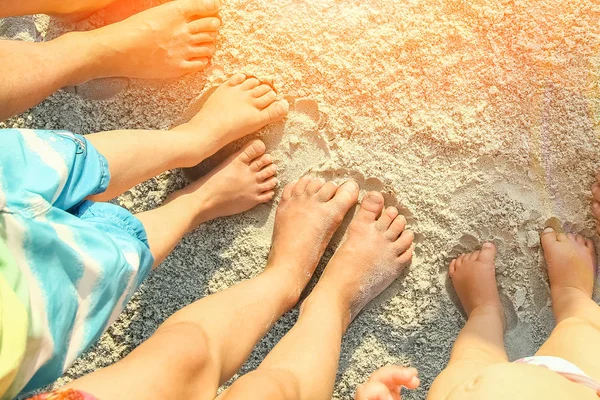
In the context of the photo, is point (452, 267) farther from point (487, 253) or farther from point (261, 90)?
point (261, 90)

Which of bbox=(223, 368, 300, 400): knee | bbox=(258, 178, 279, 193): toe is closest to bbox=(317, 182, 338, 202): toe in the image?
bbox=(258, 178, 279, 193): toe

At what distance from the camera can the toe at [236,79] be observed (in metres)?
1.40

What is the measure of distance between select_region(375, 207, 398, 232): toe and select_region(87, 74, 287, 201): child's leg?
356 mm

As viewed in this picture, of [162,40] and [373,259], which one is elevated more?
[162,40]

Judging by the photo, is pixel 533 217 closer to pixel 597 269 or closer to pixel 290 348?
pixel 597 269

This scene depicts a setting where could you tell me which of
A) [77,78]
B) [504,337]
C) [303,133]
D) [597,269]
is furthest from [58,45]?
[597,269]

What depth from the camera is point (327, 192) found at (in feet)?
4.59

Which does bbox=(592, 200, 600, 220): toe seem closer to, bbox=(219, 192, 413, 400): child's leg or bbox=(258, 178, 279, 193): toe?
bbox=(219, 192, 413, 400): child's leg

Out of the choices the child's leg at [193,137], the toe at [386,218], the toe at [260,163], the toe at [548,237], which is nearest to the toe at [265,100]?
the child's leg at [193,137]

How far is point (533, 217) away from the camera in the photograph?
1.31 metres

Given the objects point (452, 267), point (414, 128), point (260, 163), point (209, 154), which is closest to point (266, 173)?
point (260, 163)

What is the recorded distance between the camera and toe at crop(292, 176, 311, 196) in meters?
1.42

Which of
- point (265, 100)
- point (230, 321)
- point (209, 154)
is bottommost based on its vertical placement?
point (230, 321)

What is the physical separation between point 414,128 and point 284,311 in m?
0.54
